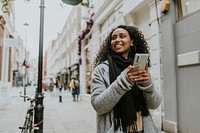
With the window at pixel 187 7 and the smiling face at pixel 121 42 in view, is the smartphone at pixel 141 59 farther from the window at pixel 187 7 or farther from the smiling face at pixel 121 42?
the window at pixel 187 7

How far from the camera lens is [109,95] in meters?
1.40

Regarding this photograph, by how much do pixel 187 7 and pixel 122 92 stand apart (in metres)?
5.00

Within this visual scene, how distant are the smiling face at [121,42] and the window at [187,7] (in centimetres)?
417

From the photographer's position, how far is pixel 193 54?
4.93 meters

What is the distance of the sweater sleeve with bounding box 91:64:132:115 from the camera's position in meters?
1.38

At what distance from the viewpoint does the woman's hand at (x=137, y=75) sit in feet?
4.50

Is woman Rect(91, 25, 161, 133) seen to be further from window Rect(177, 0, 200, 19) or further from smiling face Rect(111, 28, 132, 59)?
window Rect(177, 0, 200, 19)

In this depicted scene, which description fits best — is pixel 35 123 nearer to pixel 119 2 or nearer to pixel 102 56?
pixel 102 56

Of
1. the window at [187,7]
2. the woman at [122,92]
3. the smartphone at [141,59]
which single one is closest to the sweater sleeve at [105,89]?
the woman at [122,92]

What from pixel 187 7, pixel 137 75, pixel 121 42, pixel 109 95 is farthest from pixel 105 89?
pixel 187 7

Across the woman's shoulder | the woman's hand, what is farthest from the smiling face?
the woman's hand

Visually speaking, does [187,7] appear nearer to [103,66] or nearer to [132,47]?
[132,47]

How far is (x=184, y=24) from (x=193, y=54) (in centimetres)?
95

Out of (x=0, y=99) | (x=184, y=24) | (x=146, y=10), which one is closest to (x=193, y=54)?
(x=184, y=24)
